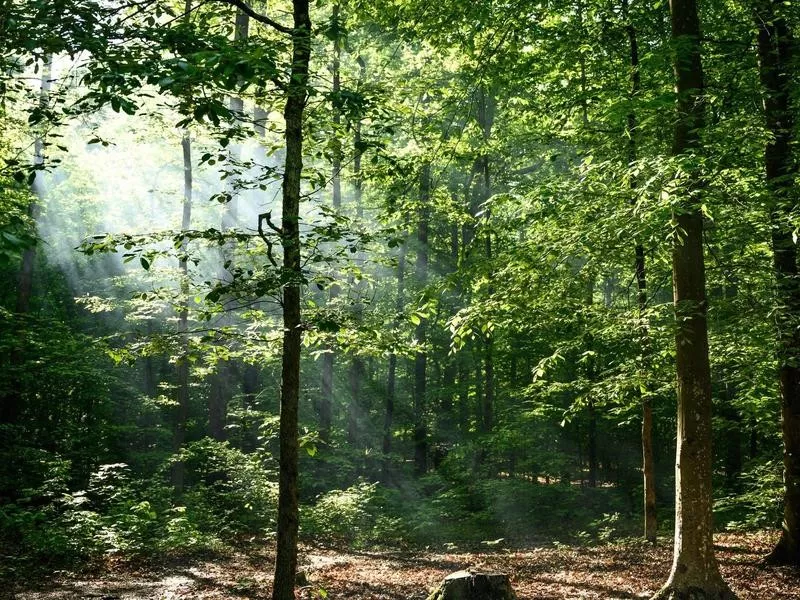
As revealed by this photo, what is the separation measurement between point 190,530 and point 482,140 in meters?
10.0

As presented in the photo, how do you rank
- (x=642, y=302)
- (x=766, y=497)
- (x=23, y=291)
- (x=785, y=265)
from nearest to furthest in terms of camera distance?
1. (x=785, y=265)
2. (x=766, y=497)
3. (x=642, y=302)
4. (x=23, y=291)

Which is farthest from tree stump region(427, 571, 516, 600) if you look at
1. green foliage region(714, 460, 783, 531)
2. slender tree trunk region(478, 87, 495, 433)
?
slender tree trunk region(478, 87, 495, 433)

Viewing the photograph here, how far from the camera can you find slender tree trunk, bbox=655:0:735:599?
726 cm

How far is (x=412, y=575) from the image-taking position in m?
11.4

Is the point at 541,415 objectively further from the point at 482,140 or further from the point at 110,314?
the point at 110,314

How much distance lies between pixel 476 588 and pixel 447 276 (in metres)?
4.20

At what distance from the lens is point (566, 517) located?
20.0m

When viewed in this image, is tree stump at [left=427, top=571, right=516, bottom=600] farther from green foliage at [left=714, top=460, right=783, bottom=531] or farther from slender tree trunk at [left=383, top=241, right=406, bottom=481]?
slender tree trunk at [left=383, top=241, right=406, bottom=481]

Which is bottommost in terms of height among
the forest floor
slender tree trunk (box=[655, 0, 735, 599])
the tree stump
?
the forest floor

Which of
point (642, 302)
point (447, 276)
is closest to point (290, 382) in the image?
point (447, 276)

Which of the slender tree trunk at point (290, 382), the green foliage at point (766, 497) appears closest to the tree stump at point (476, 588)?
the slender tree trunk at point (290, 382)

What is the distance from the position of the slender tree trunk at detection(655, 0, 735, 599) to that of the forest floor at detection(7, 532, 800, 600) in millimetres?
1195

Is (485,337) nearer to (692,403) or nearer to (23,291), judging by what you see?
(692,403)

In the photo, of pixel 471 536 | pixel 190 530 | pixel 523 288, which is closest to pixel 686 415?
pixel 523 288
